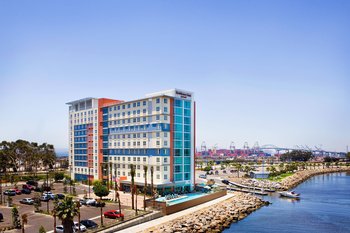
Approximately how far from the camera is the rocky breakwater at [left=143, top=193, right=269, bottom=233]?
6207 centimetres

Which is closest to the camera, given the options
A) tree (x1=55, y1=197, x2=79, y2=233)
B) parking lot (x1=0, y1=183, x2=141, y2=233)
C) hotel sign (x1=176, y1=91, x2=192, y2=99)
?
tree (x1=55, y1=197, x2=79, y2=233)

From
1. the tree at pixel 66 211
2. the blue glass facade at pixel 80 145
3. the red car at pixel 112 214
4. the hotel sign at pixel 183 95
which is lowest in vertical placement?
the red car at pixel 112 214

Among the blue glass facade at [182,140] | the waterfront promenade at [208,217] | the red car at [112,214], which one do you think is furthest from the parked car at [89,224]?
the blue glass facade at [182,140]

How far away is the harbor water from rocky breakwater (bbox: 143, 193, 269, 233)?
1.88 meters

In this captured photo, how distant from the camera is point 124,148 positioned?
98688 millimetres

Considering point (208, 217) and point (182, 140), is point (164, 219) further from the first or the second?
point (182, 140)

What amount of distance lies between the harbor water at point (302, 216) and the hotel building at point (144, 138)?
23.4m

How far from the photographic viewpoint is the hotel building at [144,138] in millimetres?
88438

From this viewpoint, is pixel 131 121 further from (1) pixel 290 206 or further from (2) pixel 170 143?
(1) pixel 290 206

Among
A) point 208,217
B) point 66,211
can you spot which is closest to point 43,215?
point 66,211

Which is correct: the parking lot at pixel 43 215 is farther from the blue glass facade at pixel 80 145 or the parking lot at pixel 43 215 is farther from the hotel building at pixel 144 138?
the blue glass facade at pixel 80 145

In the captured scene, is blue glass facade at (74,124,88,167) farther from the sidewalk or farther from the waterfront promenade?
the waterfront promenade

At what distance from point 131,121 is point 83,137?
1055 inches

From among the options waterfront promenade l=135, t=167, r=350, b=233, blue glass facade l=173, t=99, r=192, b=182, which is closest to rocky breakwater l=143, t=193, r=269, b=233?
waterfront promenade l=135, t=167, r=350, b=233
